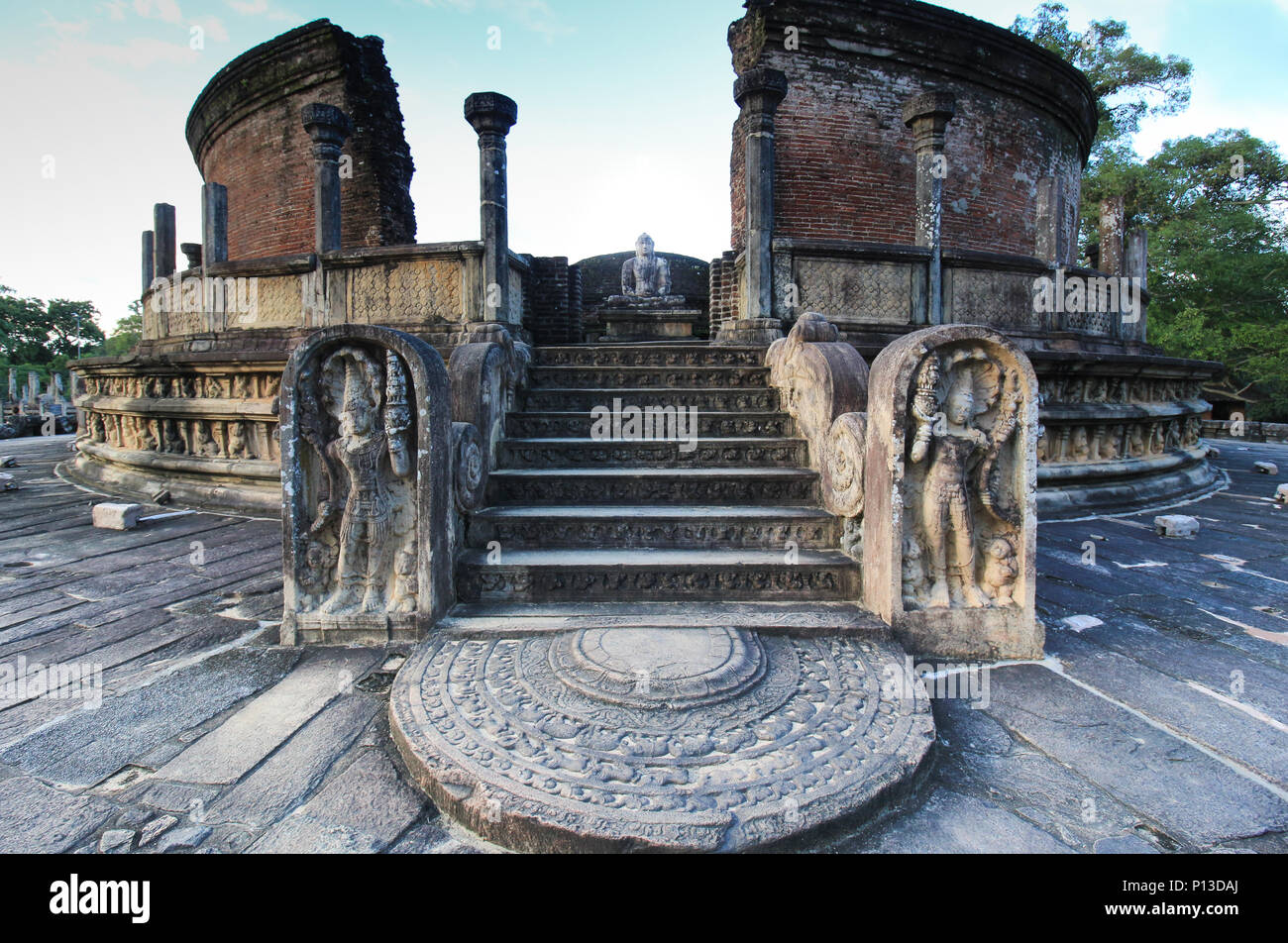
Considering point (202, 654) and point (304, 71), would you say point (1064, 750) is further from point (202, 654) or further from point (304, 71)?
point (304, 71)

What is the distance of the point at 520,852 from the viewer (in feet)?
5.21

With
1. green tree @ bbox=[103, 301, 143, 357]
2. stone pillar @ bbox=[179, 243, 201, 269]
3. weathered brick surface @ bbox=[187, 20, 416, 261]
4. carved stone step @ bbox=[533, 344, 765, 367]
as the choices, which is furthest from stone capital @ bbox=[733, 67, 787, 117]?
green tree @ bbox=[103, 301, 143, 357]

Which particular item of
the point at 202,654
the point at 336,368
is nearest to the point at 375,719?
the point at 202,654

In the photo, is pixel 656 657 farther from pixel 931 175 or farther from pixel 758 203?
pixel 931 175

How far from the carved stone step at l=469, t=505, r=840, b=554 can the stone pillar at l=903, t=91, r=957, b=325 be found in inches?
146

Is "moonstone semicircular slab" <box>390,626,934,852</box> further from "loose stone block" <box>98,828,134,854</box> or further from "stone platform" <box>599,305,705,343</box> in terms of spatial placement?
"stone platform" <box>599,305,705,343</box>

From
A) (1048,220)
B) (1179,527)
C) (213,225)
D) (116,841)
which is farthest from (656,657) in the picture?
(213,225)

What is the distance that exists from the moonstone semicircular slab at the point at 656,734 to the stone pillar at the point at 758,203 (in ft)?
12.3

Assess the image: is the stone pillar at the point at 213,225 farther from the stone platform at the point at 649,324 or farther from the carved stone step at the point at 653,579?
the carved stone step at the point at 653,579

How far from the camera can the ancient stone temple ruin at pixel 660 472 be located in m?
1.93

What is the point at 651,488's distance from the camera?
3.78 metres

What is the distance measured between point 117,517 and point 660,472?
15.2ft

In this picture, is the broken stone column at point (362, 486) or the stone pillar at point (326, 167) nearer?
the broken stone column at point (362, 486)

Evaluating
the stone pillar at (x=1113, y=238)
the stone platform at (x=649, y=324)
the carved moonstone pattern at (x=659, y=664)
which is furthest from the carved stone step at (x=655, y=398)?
the stone pillar at (x=1113, y=238)
